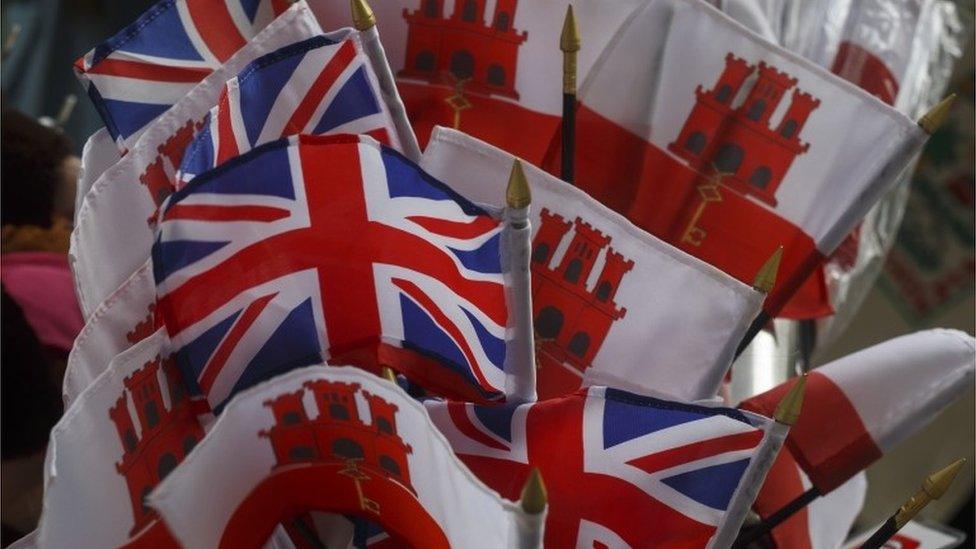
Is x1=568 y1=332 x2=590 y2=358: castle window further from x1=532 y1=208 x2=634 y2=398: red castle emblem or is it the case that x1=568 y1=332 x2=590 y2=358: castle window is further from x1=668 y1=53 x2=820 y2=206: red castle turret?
x1=668 y1=53 x2=820 y2=206: red castle turret

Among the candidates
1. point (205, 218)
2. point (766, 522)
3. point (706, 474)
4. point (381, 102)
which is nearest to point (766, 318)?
point (766, 522)

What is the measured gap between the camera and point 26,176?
8.92ft

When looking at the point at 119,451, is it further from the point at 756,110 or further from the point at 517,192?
the point at 756,110

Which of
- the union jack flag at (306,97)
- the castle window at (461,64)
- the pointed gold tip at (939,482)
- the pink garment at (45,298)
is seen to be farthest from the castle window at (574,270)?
the pink garment at (45,298)

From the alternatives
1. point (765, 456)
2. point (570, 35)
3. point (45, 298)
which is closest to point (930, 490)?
point (765, 456)

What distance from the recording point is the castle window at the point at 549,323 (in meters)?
1.79

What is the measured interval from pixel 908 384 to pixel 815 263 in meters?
0.20

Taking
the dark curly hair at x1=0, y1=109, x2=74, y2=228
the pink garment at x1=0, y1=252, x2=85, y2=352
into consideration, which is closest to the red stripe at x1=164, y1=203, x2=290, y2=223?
the pink garment at x1=0, y1=252, x2=85, y2=352

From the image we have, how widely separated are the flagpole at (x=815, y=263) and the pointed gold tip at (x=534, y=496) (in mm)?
617

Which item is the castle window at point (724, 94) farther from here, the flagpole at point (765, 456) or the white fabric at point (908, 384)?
the flagpole at point (765, 456)

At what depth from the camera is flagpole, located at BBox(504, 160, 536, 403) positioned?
1572mm

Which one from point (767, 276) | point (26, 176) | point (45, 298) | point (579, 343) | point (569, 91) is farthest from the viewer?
point (26, 176)

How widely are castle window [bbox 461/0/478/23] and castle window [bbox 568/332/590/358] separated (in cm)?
47

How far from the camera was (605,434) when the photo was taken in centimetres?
158
